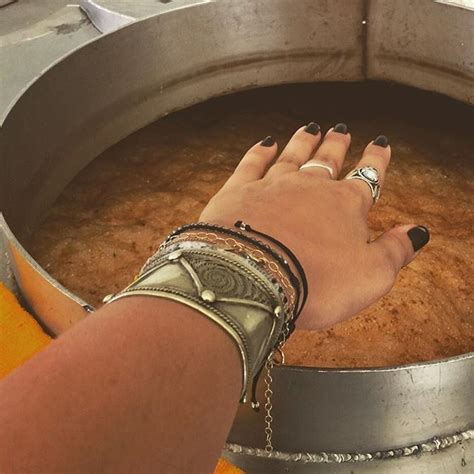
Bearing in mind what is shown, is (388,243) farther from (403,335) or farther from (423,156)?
(423,156)

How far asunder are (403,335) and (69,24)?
111cm

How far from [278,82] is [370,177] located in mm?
771

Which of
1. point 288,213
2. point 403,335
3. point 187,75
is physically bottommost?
point 403,335

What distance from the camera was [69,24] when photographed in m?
1.56

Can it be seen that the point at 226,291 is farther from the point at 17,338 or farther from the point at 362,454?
the point at 17,338

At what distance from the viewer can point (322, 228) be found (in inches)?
26.0

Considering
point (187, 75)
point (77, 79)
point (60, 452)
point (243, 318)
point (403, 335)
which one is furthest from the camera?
point (187, 75)

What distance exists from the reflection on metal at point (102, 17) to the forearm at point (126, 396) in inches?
44.8

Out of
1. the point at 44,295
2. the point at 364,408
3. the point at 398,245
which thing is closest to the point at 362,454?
the point at 364,408

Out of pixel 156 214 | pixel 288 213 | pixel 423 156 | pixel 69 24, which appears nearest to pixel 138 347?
pixel 288 213

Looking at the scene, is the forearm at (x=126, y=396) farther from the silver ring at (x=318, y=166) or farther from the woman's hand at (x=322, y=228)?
the silver ring at (x=318, y=166)

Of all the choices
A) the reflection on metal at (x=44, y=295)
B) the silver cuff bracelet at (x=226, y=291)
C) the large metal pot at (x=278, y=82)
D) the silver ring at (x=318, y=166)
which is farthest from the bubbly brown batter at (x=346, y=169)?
the silver cuff bracelet at (x=226, y=291)

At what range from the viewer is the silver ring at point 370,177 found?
774 millimetres

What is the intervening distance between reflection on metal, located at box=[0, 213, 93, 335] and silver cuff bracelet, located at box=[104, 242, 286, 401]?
0.16 m
